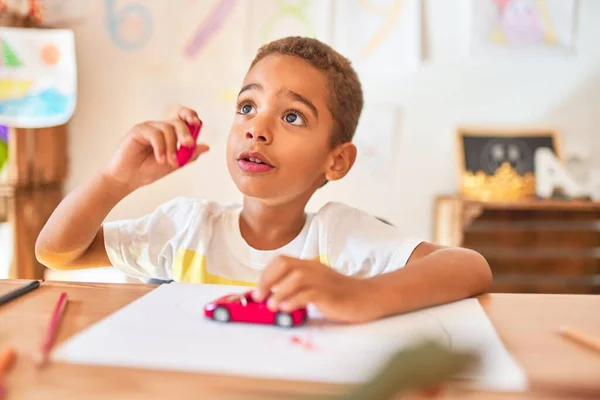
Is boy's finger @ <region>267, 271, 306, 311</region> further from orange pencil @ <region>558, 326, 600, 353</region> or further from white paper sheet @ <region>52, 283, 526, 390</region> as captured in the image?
orange pencil @ <region>558, 326, 600, 353</region>

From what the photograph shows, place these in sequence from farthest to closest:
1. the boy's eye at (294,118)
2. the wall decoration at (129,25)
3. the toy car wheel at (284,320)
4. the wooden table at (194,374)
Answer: the wall decoration at (129,25) → the boy's eye at (294,118) → the toy car wheel at (284,320) → the wooden table at (194,374)

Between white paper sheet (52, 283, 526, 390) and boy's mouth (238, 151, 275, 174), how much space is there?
29 cm

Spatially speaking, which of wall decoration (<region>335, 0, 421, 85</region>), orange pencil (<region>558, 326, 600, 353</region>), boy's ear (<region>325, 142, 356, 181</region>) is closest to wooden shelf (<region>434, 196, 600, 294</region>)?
wall decoration (<region>335, 0, 421, 85</region>)

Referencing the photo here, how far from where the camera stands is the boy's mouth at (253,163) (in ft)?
2.58

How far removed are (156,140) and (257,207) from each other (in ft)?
0.73

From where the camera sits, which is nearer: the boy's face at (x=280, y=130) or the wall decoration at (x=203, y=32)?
the boy's face at (x=280, y=130)

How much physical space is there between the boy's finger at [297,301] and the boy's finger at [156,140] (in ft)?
1.10

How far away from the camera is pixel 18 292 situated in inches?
21.6

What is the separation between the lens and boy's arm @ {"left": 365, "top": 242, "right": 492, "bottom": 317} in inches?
19.8

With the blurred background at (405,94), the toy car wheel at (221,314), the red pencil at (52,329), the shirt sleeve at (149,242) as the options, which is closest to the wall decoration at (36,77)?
the blurred background at (405,94)

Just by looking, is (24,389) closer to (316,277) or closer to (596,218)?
(316,277)

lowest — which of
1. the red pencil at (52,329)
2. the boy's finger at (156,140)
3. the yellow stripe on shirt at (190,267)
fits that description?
the yellow stripe on shirt at (190,267)

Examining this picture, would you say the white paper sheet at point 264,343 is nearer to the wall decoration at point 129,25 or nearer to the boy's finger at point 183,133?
the boy's finger at point 183,133

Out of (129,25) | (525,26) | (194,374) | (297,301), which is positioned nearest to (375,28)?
(525,26)
